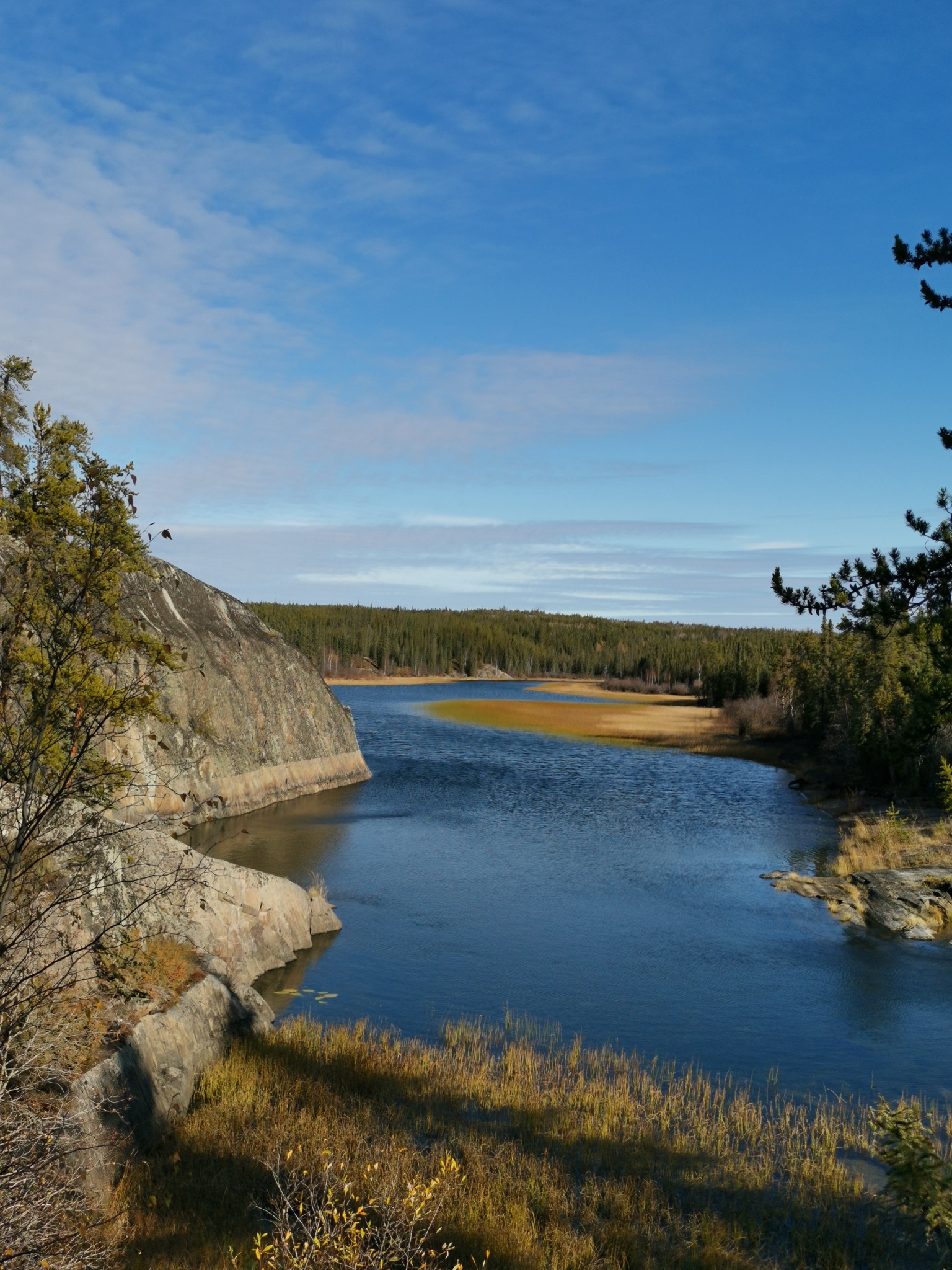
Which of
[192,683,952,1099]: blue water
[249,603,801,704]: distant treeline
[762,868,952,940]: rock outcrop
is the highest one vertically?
[249,603,801,704]: distant treeline

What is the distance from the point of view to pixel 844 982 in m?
20.8

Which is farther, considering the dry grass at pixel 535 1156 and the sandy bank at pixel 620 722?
the sandy bank at pixel 620 722

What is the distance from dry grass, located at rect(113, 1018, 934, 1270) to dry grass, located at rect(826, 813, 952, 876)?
18.2 meters

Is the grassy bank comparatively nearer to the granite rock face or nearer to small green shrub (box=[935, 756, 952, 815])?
small green shrub (box=[935, 756, 952, 815])

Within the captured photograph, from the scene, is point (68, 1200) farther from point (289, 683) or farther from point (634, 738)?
point (634, 738)

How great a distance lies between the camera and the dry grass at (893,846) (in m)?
30.7

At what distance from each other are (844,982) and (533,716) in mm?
68646

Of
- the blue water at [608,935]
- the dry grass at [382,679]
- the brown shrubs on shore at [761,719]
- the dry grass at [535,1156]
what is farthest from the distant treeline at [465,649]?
the dry grass at [535,1156]

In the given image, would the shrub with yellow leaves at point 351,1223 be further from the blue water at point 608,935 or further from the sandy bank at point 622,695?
the sandy bank at point 622,695

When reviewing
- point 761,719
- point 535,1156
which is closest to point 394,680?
point 761,719

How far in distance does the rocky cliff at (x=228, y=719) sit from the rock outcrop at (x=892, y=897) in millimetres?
20744

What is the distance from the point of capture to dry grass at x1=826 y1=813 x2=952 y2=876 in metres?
30.7

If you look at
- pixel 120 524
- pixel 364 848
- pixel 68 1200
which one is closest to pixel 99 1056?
pixel 68 1200

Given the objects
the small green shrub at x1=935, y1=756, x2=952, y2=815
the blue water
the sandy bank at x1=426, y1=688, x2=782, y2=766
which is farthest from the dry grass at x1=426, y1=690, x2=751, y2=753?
the blue water
